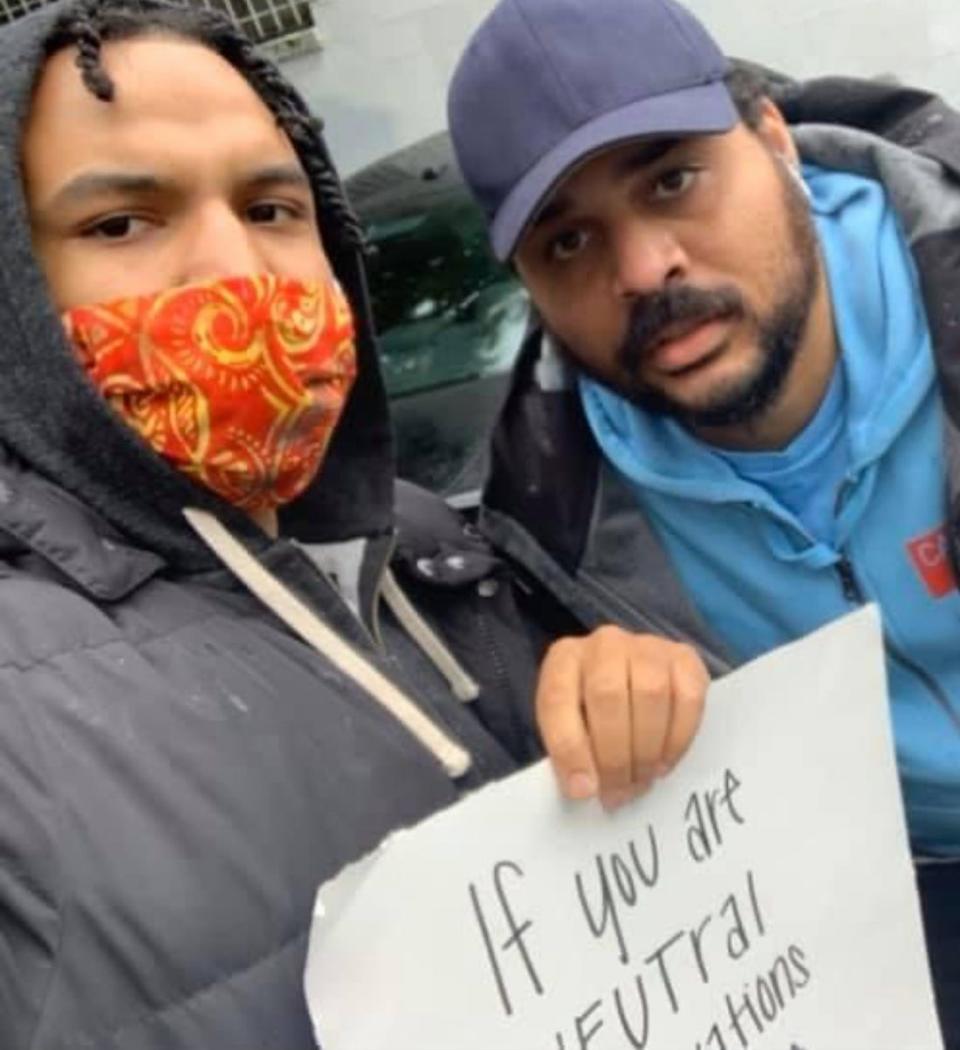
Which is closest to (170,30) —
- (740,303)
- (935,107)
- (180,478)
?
(180,478)

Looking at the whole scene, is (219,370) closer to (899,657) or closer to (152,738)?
(152,738)

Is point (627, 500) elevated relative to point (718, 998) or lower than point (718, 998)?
elevated

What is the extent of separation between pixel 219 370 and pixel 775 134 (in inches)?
34.2

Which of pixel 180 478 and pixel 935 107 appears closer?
pixel 180 478

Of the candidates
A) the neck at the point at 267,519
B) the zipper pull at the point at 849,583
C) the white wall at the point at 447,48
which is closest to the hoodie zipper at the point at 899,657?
the zipper pull at the point at 849,583

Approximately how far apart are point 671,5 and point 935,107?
1.13 feet

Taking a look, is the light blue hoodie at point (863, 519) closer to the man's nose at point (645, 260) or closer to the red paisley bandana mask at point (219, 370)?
the man's nose at point (645, 260)

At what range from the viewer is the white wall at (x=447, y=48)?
4254mm

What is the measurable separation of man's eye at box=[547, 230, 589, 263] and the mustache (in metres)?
0.11

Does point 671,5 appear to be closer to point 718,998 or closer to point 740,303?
point 740,303

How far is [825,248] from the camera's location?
5.74ft

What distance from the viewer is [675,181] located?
1.68 m

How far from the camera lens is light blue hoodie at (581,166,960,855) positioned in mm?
1631

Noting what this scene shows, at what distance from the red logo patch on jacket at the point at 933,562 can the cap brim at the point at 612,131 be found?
1.70ft
